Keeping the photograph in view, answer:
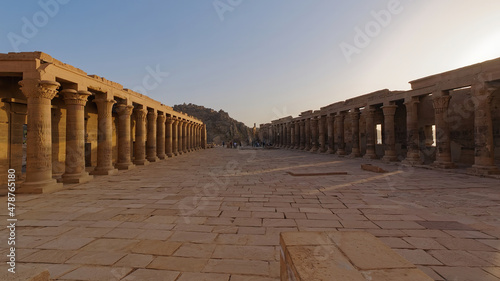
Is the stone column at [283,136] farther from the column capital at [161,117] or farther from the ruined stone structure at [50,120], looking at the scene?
the ruined stone structure at [50,120]

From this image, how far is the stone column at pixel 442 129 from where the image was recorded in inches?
501

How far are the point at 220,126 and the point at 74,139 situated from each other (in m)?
60.7

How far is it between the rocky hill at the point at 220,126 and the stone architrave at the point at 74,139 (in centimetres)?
5510

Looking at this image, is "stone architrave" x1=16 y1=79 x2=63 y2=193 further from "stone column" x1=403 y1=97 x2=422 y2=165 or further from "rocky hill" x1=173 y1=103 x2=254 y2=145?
"rocky hill" x1=173 y1=103 x2=254 y2=145

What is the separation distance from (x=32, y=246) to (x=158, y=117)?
57.5 feet

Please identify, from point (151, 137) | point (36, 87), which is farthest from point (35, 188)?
point (151, 137)

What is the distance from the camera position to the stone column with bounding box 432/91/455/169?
12.7m

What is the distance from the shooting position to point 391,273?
6.78ft

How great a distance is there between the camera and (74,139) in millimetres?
9875

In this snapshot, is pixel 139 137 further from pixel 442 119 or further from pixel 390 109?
pixel 442 119

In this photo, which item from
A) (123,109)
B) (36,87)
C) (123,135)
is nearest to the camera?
(36,87)

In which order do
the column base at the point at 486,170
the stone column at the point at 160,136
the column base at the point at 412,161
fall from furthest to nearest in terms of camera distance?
the stone column at the point at 160,136, the column base at the point at 412,161, the column base at the point at 486,170

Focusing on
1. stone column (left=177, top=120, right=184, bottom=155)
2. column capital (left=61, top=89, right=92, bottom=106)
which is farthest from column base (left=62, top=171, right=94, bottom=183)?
stone column (left=177, top=120, right=184, bottom=155)

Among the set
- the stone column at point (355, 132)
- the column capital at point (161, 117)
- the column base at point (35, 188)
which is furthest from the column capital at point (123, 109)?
the stone column at point (355, 132)
